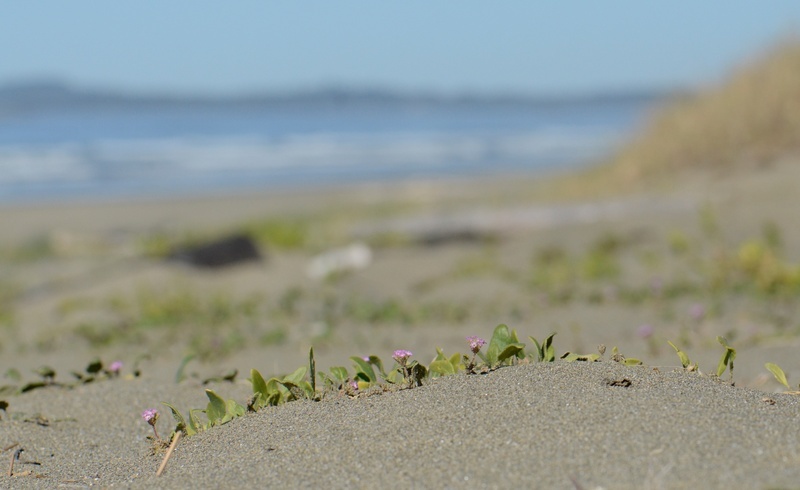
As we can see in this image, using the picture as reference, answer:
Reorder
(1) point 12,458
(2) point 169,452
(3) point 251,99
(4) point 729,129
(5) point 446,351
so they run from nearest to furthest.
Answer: (2) point 169,452 < (1) point 12,458 < (5) point 446,351 < (4) point 729,129 < (3) point 251,99

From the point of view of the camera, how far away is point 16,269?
336 inches

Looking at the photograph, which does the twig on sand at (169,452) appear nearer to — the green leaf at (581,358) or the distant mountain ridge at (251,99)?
the green leaf at (581,358)

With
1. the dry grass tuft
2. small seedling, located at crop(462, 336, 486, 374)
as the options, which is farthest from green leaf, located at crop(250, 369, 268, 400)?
the dry grass tuft

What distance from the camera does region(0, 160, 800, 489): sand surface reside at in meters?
1.78

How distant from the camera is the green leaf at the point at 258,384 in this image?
219cm

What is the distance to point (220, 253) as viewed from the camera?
22.2ft

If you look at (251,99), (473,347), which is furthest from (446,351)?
(251,99)

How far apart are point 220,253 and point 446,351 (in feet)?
11.2

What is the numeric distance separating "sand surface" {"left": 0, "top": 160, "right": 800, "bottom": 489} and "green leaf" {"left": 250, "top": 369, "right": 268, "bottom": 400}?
0.24 ft

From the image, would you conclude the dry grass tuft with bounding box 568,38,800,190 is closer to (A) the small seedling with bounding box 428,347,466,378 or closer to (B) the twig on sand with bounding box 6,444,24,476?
(A) the small seedling with bounding box 428,347,466,378

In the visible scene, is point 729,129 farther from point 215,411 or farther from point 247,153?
point 247,153

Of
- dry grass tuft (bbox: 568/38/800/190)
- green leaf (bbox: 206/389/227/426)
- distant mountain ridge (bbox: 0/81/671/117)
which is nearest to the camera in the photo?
green leaf (bbox: 206/389/227/426)

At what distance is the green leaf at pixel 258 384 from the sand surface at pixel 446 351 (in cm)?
7

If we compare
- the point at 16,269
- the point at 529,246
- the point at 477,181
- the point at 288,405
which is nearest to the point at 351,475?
the point at 288,405
